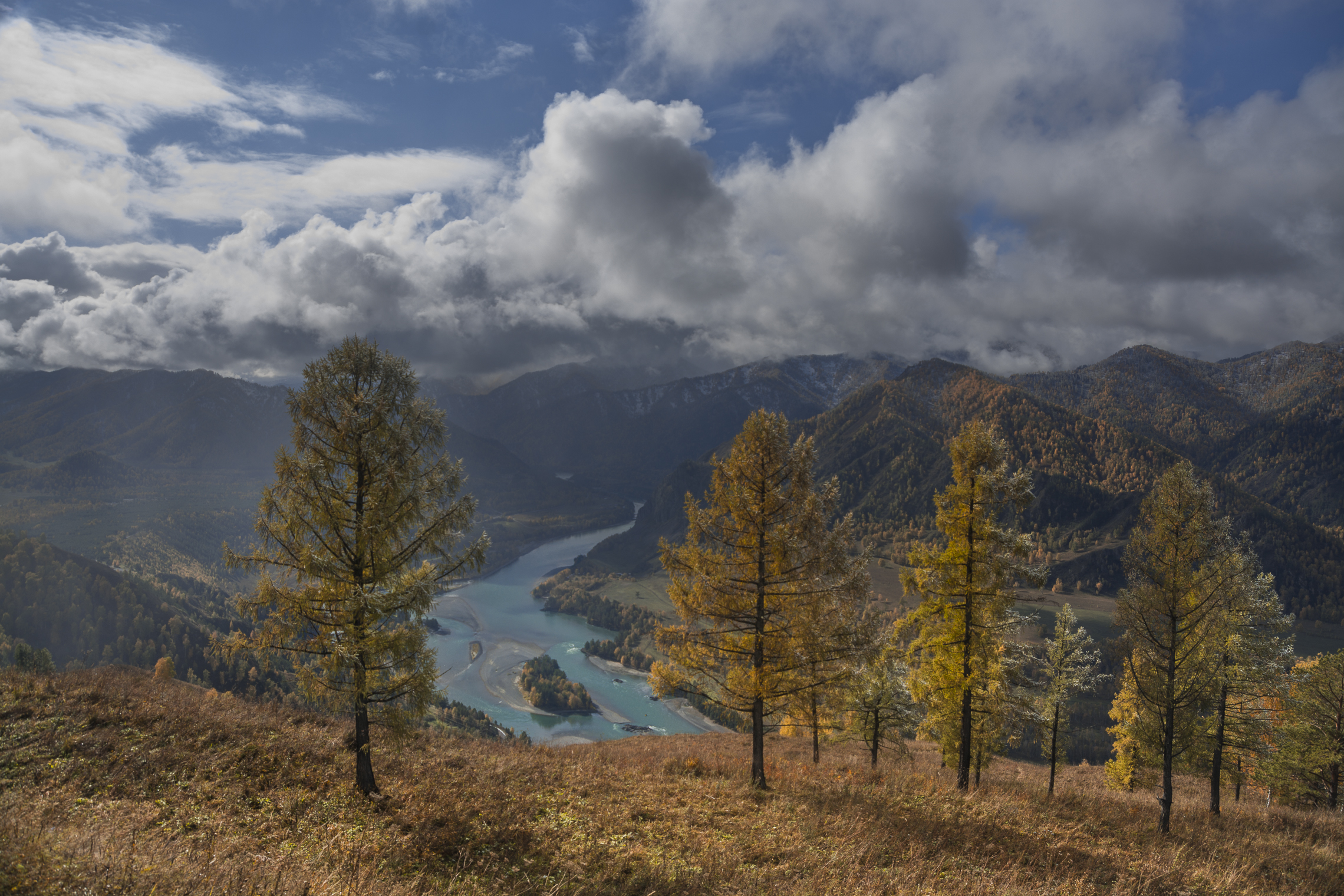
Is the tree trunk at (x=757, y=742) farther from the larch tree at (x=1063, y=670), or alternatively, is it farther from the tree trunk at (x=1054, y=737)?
the tree trunk at (x=1054, y=737)

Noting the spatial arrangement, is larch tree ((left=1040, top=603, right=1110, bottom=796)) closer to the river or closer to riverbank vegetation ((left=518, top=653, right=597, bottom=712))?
the river

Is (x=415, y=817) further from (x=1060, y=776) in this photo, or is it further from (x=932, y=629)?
(x=1060, y=776)

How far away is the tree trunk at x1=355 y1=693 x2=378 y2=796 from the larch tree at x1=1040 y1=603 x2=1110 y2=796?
89.0ft

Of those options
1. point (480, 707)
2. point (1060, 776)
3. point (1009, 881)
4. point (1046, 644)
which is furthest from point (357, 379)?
point (480, 707)

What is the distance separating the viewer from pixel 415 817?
464 inches

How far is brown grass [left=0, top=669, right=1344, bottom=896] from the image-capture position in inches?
306

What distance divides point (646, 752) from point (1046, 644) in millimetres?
20112

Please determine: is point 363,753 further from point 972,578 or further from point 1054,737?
point 1054,737

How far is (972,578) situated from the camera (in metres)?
18.5

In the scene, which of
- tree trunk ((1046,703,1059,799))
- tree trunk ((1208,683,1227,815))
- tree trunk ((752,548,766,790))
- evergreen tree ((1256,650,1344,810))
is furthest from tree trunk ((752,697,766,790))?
evergreen tree ((1256,650,1344,810))

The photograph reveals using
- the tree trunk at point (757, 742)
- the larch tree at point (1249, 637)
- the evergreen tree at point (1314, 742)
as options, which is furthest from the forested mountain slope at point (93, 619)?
the evergreen tree at point (1314, 742)

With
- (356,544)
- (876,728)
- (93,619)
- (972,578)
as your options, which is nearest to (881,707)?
(876,728)

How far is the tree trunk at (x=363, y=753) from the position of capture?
12.7 m

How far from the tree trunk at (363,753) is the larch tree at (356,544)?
3cm
